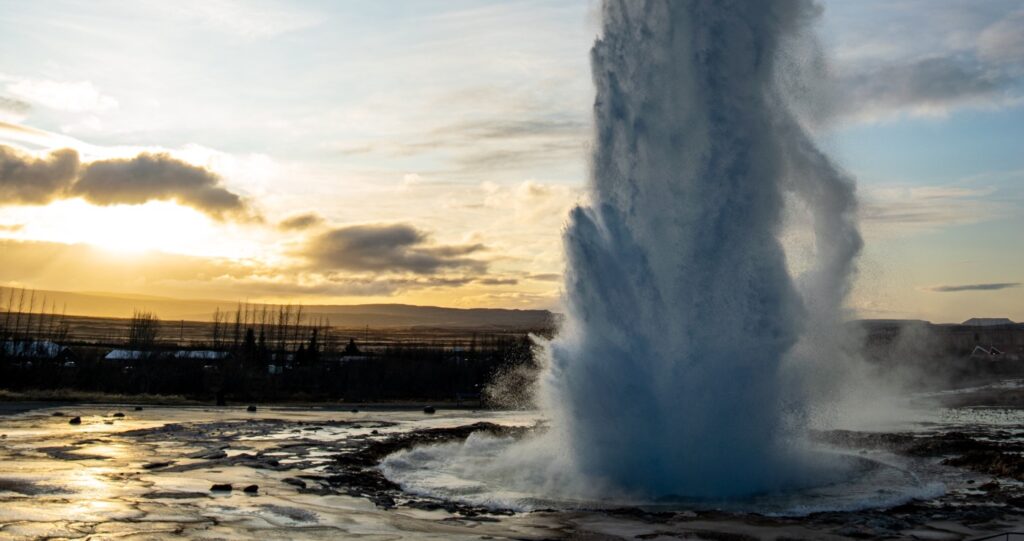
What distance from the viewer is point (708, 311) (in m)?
19.1

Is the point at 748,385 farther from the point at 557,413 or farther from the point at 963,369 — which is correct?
the point at 963,369

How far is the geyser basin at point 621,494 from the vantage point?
16531 mm

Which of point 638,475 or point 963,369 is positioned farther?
point 963,369

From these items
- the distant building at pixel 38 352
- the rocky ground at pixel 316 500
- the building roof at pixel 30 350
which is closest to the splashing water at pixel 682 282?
the rocky ground at pixel 316 500

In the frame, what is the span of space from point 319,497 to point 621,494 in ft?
19.7

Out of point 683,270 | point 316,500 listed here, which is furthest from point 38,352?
point 683,270

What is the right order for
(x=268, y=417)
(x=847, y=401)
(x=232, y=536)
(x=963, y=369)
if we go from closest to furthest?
(x=232, y=536) < (x=268, y=417) < (x=847, y=401) < (x=963, y=369)

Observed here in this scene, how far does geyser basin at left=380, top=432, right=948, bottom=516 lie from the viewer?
651 inches

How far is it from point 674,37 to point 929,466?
13.5m

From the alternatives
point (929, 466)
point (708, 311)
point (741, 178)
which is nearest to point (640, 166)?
point (741, 178)

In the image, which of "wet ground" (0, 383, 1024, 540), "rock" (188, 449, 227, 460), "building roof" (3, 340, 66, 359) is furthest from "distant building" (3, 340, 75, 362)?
"rock" (188, 449, 227, 460)

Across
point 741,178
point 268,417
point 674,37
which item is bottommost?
point 268,417

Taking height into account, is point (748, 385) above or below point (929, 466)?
above

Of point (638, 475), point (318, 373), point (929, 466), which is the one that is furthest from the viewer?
point (318, 373)
